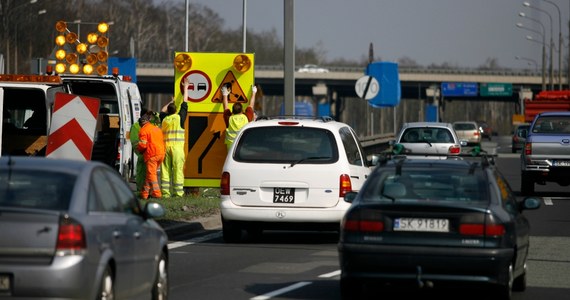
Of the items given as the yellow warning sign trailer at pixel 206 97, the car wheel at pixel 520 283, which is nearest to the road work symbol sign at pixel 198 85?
the yellow warning sign trailer at pixel 206 97

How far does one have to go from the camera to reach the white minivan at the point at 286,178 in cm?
1820

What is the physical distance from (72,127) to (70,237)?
8.28 meters

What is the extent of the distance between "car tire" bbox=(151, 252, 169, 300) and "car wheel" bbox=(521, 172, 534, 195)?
20634 millimetres

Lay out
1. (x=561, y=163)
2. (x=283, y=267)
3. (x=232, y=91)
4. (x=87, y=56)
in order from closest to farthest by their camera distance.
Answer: (x=283, y=267) < (x=232, y=91) < (x=87, y=56) < (x=561, y=163)

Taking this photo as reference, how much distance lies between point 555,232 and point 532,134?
10.3 meters

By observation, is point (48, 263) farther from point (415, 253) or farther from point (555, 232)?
point (555, 232)

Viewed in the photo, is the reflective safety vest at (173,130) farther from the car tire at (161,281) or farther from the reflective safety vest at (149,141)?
the car tire at (161,281)

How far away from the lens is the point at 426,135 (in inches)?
1462

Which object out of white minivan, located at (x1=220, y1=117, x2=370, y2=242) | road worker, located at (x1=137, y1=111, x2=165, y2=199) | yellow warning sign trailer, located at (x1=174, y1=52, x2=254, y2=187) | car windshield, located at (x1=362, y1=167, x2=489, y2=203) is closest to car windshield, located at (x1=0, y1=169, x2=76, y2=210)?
car windshield, located at (x1=362, y1=167, x2=489, y2=203)

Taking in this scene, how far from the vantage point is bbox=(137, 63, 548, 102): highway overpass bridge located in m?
122

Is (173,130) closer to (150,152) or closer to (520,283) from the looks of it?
(150,152)

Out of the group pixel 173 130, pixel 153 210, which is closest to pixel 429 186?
pixel 153 210

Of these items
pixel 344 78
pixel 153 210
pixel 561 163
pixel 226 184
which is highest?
pixel 344 78

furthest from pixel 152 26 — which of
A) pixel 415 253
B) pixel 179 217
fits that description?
pixel 415 253
